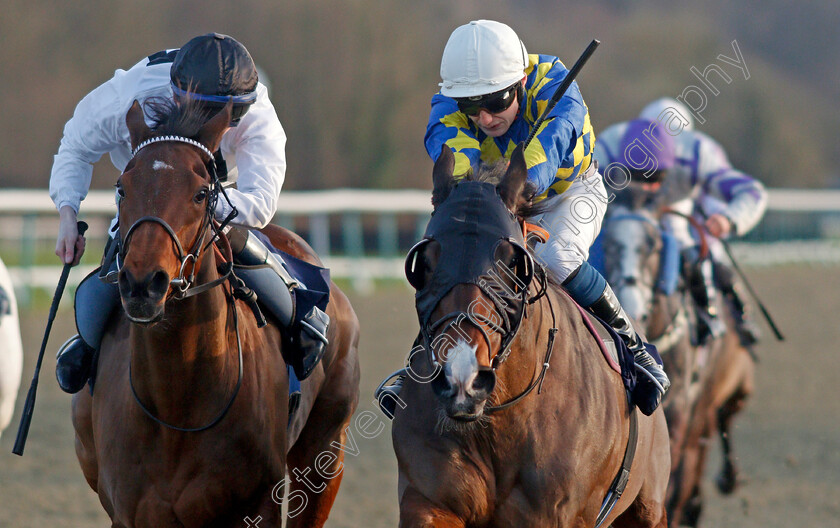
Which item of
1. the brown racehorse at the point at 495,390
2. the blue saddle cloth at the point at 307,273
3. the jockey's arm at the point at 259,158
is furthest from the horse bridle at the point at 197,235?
the blue saddle cloth at the point at 307,273

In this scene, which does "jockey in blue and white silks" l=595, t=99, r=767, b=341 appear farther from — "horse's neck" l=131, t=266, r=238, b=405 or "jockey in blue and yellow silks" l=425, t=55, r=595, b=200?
"horse's neck" l=131, t=266, r=238, b=405

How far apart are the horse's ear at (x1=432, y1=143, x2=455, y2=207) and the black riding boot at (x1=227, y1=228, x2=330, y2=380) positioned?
0.99 meters

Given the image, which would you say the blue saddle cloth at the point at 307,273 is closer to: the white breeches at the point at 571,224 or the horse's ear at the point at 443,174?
the white breeches at the point at 571,224

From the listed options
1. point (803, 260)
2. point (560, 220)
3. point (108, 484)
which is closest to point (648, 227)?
point (560, 220)

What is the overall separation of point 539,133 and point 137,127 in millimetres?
1290

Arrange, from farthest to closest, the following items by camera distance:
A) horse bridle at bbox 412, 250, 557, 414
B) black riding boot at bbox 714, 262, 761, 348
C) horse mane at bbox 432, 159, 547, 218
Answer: black riding boot at bbox 714, 262, 761, 348, horse mane at bbox 432, 159, 547, 218, horse bridle at bbox 412, 250, 557, 414

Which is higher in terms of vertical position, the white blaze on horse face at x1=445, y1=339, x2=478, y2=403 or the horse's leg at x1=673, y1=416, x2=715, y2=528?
the white blaze on horse face at x1=445, y1=339, x2=478, y2=403

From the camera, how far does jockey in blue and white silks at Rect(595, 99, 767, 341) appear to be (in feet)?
21.5

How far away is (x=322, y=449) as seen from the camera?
4.84 meters

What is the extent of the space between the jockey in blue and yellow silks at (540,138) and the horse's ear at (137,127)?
0.94 meters

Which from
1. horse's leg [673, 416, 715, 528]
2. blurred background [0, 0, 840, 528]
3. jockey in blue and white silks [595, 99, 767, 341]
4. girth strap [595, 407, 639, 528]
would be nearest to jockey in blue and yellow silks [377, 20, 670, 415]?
girth strap [595, 407, 639, 528]

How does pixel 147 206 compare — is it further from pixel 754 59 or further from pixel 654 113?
pixel 754 59

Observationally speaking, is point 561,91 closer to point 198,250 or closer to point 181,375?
point 198,250

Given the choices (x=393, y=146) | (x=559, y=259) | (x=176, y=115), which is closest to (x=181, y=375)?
Result: (x=176, y=115)
